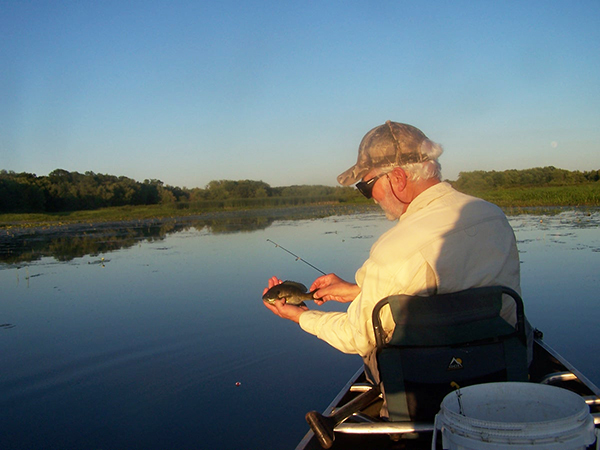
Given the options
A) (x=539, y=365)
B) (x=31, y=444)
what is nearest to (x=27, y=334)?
(x=31, y=444)

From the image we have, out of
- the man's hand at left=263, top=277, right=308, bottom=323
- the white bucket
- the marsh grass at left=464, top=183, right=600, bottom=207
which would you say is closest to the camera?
the white bucket

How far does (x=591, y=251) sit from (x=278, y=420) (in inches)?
335

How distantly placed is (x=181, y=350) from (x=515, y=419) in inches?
167

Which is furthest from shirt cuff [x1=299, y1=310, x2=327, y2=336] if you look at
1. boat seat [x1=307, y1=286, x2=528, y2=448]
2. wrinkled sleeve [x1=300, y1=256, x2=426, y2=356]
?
boat seat [x1=307, y1=286, x2=528, y2=448]

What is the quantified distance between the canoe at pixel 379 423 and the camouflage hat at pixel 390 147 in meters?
1.07

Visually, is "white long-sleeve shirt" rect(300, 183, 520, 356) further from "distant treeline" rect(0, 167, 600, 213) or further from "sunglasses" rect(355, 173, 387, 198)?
"distant treeline" rect(0, 167, 600, 213)

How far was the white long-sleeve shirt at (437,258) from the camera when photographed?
1.84 metres

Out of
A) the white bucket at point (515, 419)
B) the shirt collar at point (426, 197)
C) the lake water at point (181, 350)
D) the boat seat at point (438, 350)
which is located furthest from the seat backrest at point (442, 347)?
the lake water at point (181, 350)

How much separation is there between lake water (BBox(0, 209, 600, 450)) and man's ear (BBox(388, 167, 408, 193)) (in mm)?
2074

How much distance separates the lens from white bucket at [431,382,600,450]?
4.20 feet

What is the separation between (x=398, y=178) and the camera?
223cm

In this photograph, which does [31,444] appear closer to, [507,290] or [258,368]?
[258,368]

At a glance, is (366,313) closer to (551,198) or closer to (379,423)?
(379,423)

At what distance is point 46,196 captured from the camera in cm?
4038
